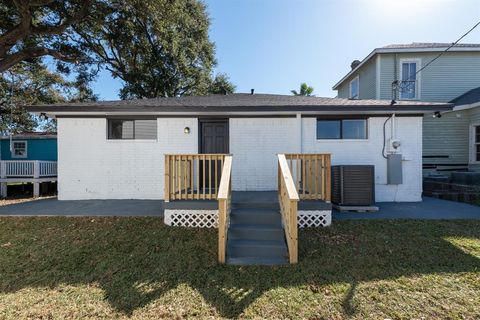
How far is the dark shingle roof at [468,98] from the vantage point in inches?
396

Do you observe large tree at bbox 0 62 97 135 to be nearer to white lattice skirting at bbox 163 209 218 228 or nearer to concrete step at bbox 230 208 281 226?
white lattice skirting at bbox 163 209 218 228

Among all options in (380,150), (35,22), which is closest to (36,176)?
(35,22)

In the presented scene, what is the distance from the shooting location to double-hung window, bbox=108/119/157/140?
761 centimetres

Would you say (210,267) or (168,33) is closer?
(210,267)

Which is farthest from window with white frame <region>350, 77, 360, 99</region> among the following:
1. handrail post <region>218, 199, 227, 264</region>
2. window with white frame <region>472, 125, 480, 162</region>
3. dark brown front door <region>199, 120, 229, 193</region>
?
handrail post <region>218, 199, 227, 264</region>

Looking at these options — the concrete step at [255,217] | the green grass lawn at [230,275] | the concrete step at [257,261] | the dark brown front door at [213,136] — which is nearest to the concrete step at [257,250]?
the concrete step at [257,261]

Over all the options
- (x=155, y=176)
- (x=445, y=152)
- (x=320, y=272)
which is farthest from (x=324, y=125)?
(x=445, y=152)

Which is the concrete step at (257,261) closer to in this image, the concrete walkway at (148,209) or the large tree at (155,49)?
the concrete walkway at (148,209)

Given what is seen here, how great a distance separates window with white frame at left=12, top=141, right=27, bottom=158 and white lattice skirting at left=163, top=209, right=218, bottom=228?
1366cm

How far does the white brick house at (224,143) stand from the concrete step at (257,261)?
A: 347 centimetres

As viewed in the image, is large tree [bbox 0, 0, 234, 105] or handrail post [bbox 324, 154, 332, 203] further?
large tree [bbox 0, 0, 234, 105]

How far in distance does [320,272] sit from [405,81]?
11.9m

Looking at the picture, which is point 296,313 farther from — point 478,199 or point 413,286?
point 478,199

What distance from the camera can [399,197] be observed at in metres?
7.45
